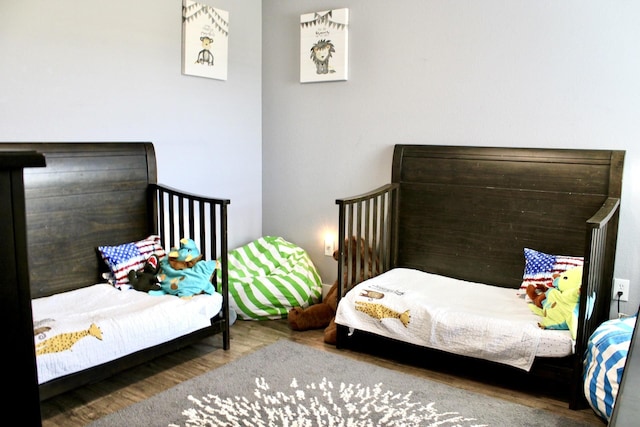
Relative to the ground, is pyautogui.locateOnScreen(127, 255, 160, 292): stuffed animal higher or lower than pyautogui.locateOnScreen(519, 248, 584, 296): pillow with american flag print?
lower

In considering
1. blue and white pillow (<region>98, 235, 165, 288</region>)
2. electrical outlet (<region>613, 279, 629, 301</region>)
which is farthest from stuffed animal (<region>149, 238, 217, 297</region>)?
electrical outlet (<region>613, 279, 629, 301</region>)

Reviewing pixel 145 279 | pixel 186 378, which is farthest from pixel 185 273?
pixel 186 378

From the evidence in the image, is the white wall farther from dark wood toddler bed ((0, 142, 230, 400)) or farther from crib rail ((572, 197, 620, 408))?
crib rail ((572, 197, 620, 408))

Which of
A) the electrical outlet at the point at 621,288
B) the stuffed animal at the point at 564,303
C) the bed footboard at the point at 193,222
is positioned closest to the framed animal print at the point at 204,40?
the bed footboard at the point at 193,222

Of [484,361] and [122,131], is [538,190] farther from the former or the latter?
[122,131]

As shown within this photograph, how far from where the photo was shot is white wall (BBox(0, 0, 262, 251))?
2514mm

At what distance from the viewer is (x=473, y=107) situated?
3018 millimetres

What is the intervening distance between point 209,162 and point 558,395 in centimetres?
226

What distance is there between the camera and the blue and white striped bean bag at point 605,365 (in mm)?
1937

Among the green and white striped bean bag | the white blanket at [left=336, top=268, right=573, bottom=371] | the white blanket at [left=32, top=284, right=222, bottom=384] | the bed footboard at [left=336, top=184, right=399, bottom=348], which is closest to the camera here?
the white blanket at [left=32, top=284, right=222, bottom=384]

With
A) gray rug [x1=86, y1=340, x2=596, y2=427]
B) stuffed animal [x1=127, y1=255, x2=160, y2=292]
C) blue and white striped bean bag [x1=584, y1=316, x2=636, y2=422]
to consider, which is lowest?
gray rug [x1=86, y1=340, x2=596, y2=427]

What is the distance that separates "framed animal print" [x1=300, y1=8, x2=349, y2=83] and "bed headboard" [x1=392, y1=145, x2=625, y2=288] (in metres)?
0.67

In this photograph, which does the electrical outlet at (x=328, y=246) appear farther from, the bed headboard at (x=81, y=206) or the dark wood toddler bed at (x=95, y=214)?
the bed headboard at (x=81, y=206)

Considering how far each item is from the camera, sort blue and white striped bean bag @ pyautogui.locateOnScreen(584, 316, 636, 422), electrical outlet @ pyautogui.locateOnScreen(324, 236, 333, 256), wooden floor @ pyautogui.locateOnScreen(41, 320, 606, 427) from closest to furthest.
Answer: blue and white striped bean bag @ pyautogui.locateOnScreen(584, 316, 636, 422), wooden floor @ pyautogui.locateOnScreen(41, 320, 606, 427), electrical outlet @ pyautogui.locateOnScreen(324, 236, 333, 256)
